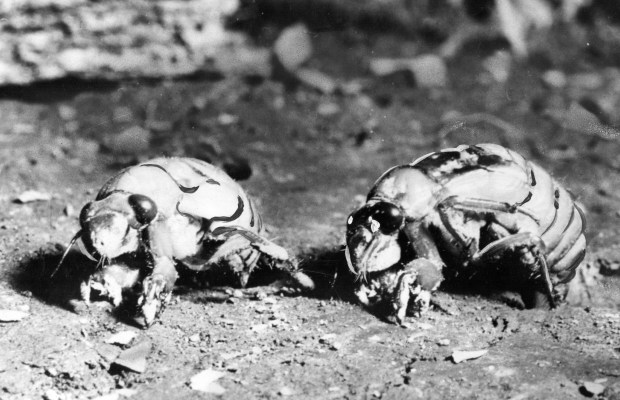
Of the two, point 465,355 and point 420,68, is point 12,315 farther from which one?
point 420,68

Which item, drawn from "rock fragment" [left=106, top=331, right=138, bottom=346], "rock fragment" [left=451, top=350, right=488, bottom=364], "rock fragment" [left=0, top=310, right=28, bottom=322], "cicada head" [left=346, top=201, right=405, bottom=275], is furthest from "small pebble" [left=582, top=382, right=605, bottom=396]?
"rock fragment" [left=0, top=310, right=28, bottom=322]

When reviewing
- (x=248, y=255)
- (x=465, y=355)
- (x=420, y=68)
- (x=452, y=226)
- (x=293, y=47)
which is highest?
(x=293, y=47)

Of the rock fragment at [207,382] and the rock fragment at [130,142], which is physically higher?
the rock fragment at [130,142]

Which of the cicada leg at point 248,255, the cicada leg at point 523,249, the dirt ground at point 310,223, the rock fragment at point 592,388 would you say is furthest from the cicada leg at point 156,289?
the rock fragment at point 592,388

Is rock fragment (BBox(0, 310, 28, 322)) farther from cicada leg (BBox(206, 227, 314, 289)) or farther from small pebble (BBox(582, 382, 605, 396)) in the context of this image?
small pebble (BBox(582, 382, 605, 396))

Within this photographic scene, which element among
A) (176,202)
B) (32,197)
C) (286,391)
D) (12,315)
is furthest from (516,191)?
(32,197)

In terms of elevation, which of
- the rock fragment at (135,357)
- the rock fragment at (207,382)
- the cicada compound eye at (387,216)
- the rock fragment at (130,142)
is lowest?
the rock fragment at (207,382)

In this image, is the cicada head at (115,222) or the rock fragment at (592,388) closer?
the rock fragment at (592,388)

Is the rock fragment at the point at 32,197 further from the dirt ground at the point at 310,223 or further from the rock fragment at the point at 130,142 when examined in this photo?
the rock fragment at the point at 130,142
